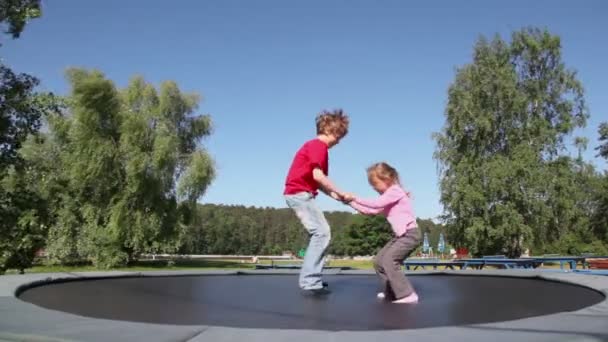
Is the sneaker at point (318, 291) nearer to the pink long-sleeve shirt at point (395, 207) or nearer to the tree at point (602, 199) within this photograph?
the pink long-sleeve shirt at point (395, 207)

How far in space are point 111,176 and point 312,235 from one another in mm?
14727

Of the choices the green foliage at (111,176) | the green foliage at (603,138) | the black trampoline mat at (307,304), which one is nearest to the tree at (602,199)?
the green foliage at (603,138)

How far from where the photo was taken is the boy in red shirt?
3004 millimetres

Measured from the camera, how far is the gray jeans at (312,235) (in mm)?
3002

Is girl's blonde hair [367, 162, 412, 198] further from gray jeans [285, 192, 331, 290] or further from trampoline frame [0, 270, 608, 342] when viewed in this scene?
trampoline frame [0, 270, 608, 342]

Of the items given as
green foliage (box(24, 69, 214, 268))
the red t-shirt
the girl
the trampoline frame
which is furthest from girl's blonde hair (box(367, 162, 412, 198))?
green foliage (box(24, 69, 214, 268))

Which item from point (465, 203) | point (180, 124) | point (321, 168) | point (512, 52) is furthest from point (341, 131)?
point (512, 52)

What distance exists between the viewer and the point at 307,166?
121 inches

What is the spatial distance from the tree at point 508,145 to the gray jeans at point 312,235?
47.8ft

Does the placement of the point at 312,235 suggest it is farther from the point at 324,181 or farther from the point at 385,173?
the point at 385,173

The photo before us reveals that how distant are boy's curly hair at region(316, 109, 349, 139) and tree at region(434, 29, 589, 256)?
47.3 feet

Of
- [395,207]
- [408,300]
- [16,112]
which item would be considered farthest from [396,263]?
[16,112]

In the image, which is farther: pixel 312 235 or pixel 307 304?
pixel 312 235

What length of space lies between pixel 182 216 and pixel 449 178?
30.5 ft
